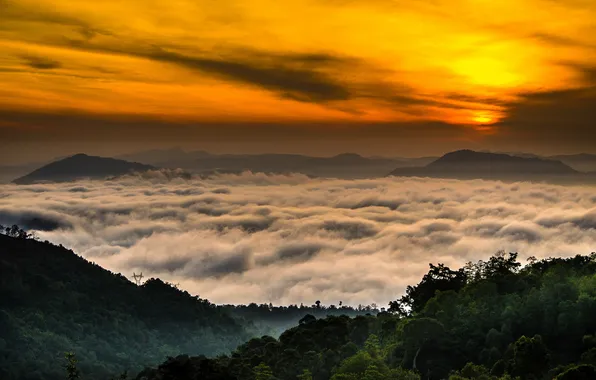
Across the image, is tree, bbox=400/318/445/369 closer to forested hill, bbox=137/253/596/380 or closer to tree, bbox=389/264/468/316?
forested hill, bbox=137/253/596/380

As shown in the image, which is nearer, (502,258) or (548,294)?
(548,294)

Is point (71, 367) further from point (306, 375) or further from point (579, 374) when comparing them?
point (579, 374)

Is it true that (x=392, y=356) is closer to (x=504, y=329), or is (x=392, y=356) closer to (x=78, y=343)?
(x=504, y=329)

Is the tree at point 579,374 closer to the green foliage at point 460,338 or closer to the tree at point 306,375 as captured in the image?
the green foliage at point 460,338

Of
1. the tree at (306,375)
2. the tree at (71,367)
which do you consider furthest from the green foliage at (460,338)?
the tree at (71,367)

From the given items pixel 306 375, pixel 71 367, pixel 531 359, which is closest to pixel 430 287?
pixel 306 375

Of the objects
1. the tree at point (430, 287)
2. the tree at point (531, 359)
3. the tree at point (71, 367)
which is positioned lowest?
the tree at point (71, 367)

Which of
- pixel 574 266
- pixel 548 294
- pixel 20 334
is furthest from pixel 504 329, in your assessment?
pixel 20 334

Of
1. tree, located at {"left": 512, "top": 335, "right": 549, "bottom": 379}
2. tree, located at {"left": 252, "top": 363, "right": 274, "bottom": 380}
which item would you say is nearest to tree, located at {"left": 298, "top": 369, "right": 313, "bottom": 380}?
tree, located at {"left": 252, "top": 363, "right": 274, "bottom": 380}
